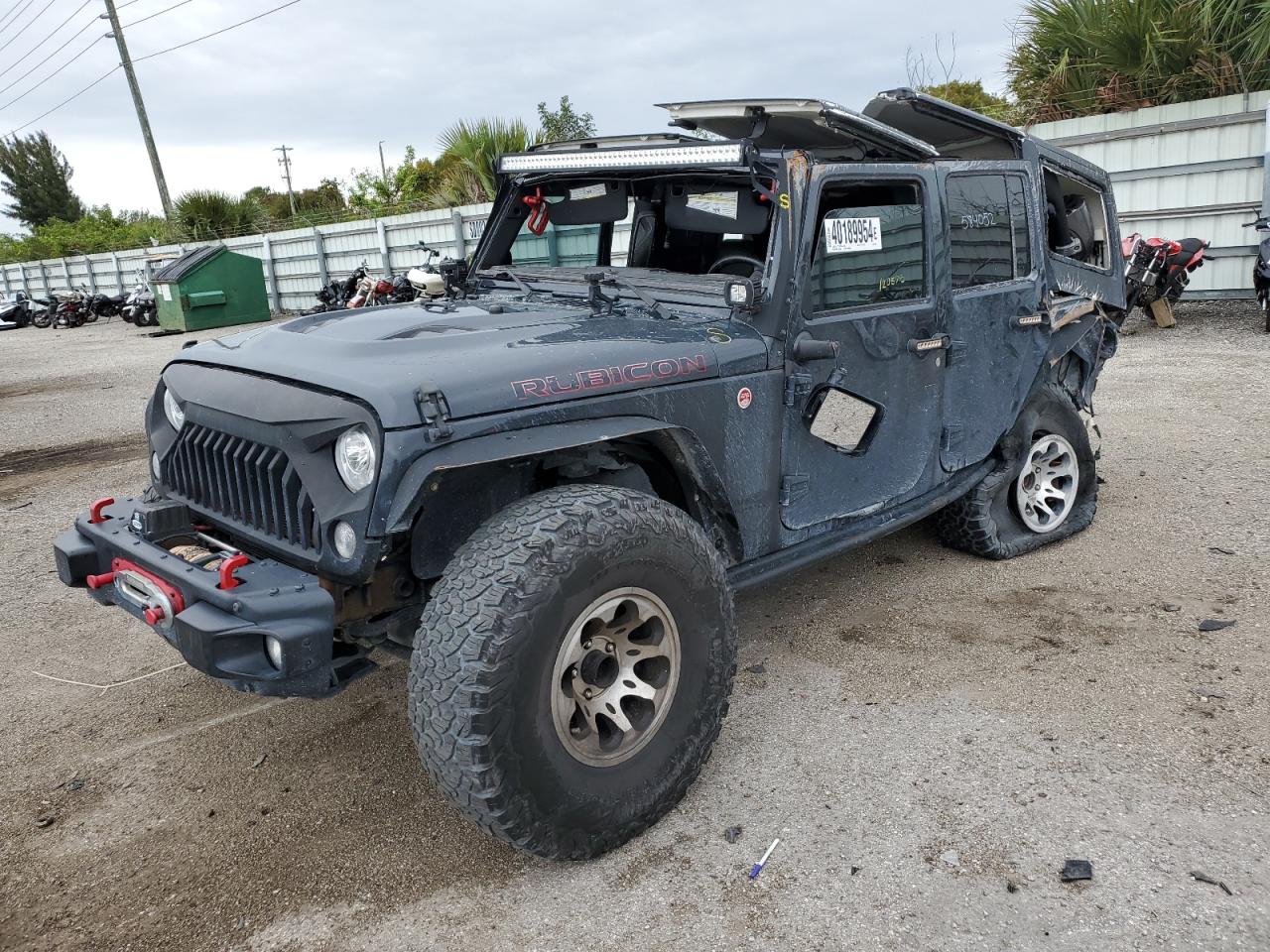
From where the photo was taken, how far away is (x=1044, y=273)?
14.7 ft

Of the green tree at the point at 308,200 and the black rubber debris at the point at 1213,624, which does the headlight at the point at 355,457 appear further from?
the green tree at the point at 308,200

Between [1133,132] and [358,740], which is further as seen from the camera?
[1133,132]

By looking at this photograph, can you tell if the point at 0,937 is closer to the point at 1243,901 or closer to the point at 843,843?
the point at 843,843

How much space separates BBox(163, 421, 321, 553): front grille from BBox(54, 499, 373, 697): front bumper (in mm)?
120

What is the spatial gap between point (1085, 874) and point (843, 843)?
0.61 m

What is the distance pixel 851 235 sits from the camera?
11.6ft

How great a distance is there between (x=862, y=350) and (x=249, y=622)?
228cm

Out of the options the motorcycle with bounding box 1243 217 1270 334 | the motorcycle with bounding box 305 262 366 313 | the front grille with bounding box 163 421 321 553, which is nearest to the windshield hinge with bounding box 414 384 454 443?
the front grille with bounding box 163 421 321 553

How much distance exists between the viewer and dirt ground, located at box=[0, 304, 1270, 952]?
8.02ft

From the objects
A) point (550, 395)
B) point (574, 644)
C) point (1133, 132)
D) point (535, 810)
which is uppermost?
point (1133, 132)

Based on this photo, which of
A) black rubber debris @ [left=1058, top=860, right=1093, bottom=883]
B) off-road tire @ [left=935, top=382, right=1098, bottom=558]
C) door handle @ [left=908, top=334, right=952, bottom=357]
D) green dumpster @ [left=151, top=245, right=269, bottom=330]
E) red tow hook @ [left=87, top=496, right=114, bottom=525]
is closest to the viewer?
black rubber debris @ [left=1058, top=860, right=1093, bottom=883]

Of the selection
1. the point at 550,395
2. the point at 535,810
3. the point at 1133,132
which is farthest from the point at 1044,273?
the point at 1133,132

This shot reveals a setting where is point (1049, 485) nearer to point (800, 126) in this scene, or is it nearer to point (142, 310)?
point (800, 126)

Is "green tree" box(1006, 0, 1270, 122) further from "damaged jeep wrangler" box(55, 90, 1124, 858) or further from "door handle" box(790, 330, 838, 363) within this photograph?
"door handle" box(790, 330, 838, 363)
